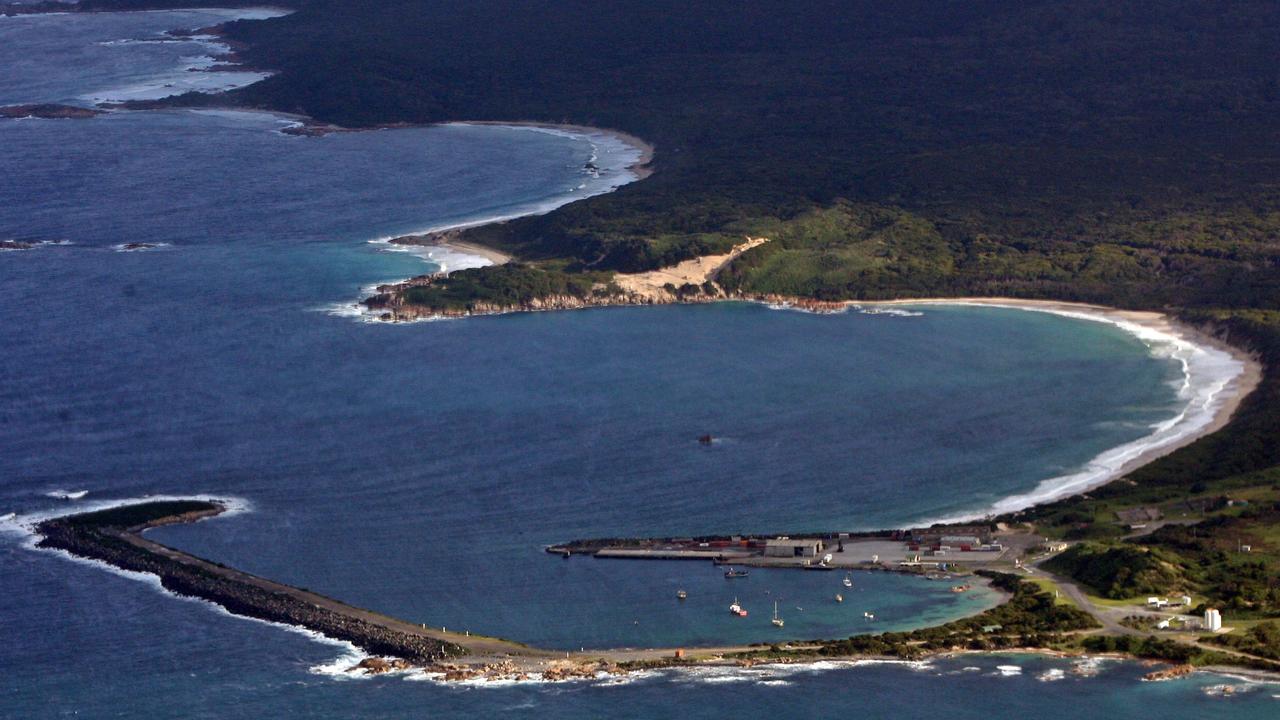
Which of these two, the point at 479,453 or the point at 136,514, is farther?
the point at 479,453

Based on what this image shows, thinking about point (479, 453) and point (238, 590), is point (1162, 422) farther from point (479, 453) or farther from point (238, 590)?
Answer: point (238, 590)

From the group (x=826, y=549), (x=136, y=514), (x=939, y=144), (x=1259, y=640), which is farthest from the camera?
(x=939, y=144)

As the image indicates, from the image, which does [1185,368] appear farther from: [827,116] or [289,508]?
[827,116]

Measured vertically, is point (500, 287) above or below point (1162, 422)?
above

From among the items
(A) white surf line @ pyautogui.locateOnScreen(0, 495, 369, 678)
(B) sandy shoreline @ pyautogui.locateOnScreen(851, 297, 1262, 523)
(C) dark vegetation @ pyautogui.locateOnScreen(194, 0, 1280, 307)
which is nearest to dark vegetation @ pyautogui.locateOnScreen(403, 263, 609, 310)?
(C) dark vegetation @ pyautogui.locateOnScreen(194, 0, 1280, 307)

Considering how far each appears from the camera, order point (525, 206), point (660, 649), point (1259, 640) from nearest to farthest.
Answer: point (1259, 640) → point (660, 649) → point (525, 206)

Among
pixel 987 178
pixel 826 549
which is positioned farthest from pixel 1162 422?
pixel 987 178

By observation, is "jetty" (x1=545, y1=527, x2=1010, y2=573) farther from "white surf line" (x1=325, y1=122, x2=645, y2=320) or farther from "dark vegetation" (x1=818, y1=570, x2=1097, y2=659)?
"white surf line" (x1=325, y1=122, x2=645, y2=320)

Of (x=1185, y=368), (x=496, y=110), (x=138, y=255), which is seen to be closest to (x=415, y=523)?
(x=1185, y=368)

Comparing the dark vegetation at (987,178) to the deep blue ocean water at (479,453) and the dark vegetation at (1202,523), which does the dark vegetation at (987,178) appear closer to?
the dark vegetation at (1202,523)

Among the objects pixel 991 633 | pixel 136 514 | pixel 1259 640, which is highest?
pixel 1259 640
